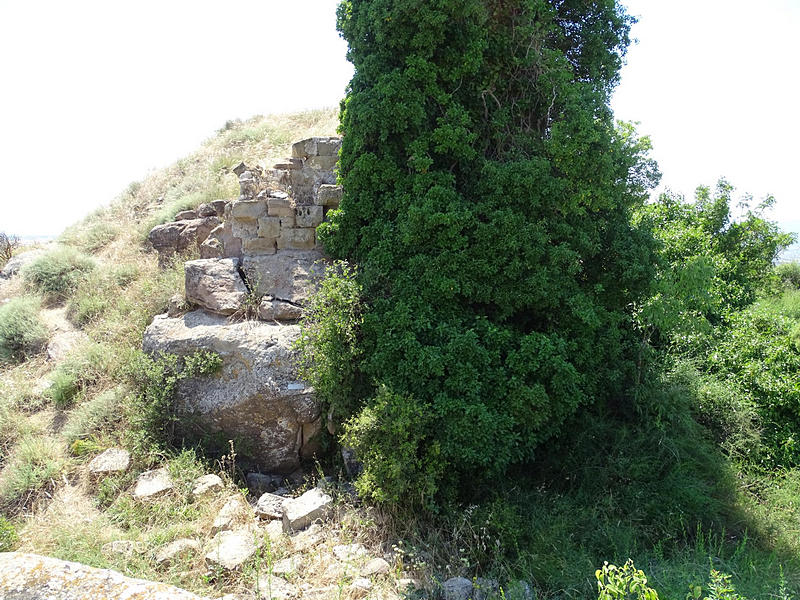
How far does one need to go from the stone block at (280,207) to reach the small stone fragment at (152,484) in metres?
3.29

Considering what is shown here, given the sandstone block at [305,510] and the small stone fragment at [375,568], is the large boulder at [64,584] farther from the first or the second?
the sandstone block at [305,510]

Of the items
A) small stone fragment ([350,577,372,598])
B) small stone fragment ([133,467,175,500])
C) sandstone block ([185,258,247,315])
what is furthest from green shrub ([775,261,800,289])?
small stone fragment ([133,467,175,500])

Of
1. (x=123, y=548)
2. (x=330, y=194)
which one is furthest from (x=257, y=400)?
(x=330, y=194)

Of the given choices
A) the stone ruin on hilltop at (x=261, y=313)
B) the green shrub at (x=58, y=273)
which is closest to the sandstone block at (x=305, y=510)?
the stone ruin on hilltop at (x=261, y=313)

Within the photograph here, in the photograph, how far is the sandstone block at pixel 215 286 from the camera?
6.22 meters

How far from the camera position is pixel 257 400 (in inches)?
217

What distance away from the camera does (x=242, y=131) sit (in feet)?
48.4

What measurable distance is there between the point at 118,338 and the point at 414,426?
4.94 meters

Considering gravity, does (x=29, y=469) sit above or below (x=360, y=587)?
below

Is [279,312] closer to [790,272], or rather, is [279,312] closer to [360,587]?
[360,587]

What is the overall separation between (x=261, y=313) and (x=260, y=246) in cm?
106

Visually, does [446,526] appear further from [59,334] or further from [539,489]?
[59,334]

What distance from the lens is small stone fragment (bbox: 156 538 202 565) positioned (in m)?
4.12

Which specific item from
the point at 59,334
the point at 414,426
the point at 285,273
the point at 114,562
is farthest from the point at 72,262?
the point at 414,426
